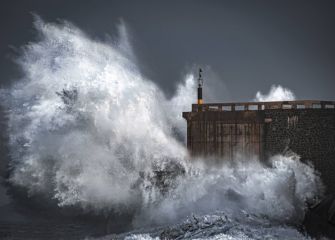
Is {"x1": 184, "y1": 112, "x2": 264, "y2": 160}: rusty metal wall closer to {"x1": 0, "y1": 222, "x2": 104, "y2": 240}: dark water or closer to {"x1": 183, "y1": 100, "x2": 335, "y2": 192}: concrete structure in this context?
{"x1": 183, "y1": 100, "x2": 335, "y2": 192}: concrete structure

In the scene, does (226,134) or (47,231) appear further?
(226,134)

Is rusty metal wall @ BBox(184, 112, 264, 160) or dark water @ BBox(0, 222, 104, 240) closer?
dark water @ BBox(0, 222, 104, 240)

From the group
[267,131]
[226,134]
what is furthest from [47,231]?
[267,131]

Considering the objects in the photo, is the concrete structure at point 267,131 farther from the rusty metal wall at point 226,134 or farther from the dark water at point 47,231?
the dark water at point 47,231

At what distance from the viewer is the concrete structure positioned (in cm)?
1967

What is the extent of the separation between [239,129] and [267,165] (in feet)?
7.64

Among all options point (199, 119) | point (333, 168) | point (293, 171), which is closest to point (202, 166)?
point (199, 119)

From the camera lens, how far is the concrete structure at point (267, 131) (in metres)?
19.7

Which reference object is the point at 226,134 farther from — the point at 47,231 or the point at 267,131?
the point at 47,231

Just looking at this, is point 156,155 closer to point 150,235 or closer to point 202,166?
point 202,166

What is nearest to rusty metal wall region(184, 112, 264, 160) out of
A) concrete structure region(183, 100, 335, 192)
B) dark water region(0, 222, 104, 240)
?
concrete structure region(183, 100, 335, 192)

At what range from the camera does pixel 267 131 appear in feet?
67.5

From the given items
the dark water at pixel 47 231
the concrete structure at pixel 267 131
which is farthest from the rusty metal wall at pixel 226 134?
the dark water at pixel 47 231

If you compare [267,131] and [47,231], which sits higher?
[267,131]
